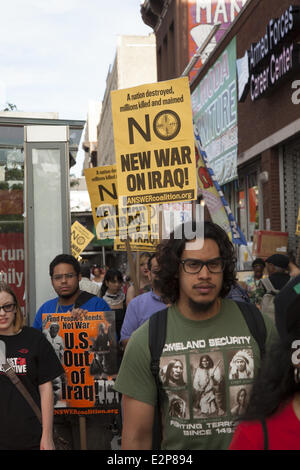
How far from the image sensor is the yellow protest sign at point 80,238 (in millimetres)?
16109

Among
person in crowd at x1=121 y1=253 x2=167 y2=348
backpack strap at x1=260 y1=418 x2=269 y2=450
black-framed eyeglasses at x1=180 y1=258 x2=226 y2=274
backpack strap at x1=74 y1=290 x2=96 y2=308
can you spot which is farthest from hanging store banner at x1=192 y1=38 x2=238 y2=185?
backpack strap at x1=260 y1=418 x2=269 y2=450

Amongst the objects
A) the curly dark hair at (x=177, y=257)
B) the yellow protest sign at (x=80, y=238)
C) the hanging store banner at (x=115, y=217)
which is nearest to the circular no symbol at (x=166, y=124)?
the hanging store banner at (x=115, y=217)

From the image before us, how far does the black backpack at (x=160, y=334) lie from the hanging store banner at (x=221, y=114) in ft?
42.3

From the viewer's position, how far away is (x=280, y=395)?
1.72 meters

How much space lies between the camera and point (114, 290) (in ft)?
27.7

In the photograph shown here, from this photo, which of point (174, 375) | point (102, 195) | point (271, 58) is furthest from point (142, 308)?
point (271, 58)

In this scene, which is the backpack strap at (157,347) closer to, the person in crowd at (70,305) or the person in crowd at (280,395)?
the person in crowd at (280,395)

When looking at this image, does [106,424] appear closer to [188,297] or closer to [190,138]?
[188,297]

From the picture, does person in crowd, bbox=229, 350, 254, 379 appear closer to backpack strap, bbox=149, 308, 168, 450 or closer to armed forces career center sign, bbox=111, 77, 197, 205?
backpack strap, bbox=149, 308, 168, 450

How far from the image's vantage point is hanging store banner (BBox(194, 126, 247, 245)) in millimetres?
7477

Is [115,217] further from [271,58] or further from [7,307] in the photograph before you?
[271,58]

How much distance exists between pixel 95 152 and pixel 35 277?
95.0 meters

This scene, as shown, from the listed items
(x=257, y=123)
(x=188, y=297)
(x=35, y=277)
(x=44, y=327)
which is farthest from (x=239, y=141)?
(x=188, y=297)

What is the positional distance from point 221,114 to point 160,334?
16.0 meters
